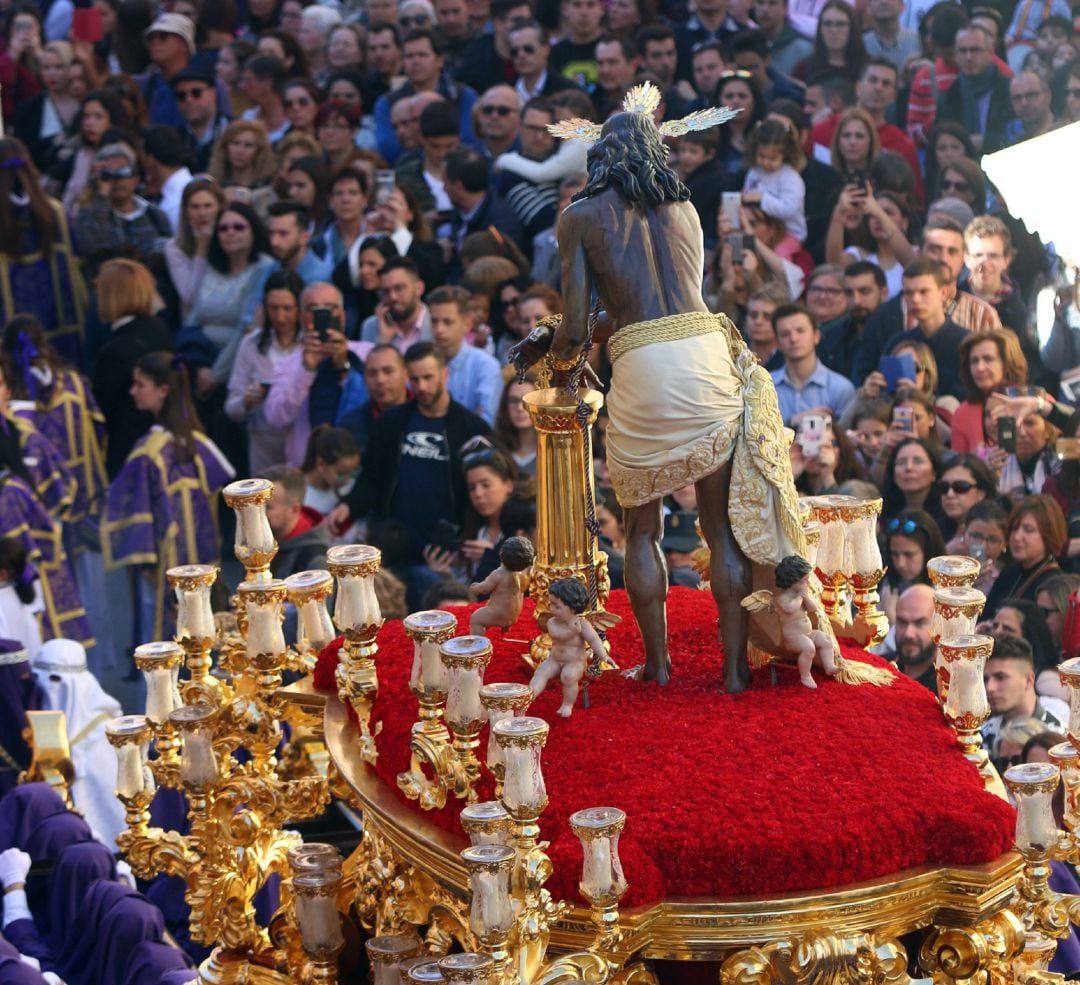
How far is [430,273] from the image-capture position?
11.2m

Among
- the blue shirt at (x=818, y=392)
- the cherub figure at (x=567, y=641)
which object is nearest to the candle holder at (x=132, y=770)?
the cherub figure at (x=567, y=641)

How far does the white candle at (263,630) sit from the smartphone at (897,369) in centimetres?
383

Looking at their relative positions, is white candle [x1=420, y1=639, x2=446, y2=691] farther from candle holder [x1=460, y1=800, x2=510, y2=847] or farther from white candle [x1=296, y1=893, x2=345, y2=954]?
white candle [x1=296, y1=893, x2=345, y2=954]

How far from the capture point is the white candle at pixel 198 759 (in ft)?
21.2

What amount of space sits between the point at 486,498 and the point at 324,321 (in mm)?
1713

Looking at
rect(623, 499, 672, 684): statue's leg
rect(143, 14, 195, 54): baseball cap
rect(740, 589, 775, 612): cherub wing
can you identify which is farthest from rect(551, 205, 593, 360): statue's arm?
rect(143, 14, 195, 54): baseball cap

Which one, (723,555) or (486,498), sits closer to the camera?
(723,555)

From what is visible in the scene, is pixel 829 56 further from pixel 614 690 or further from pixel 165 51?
pixel 614 690

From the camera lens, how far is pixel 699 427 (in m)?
5.68

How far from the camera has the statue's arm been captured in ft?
18.9

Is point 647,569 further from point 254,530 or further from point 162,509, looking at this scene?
point 162,509

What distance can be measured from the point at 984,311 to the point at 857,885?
500cm

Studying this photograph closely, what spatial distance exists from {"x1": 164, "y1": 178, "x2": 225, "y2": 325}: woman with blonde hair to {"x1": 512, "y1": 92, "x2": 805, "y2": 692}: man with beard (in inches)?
245

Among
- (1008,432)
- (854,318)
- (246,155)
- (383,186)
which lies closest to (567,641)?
(1008,432)
